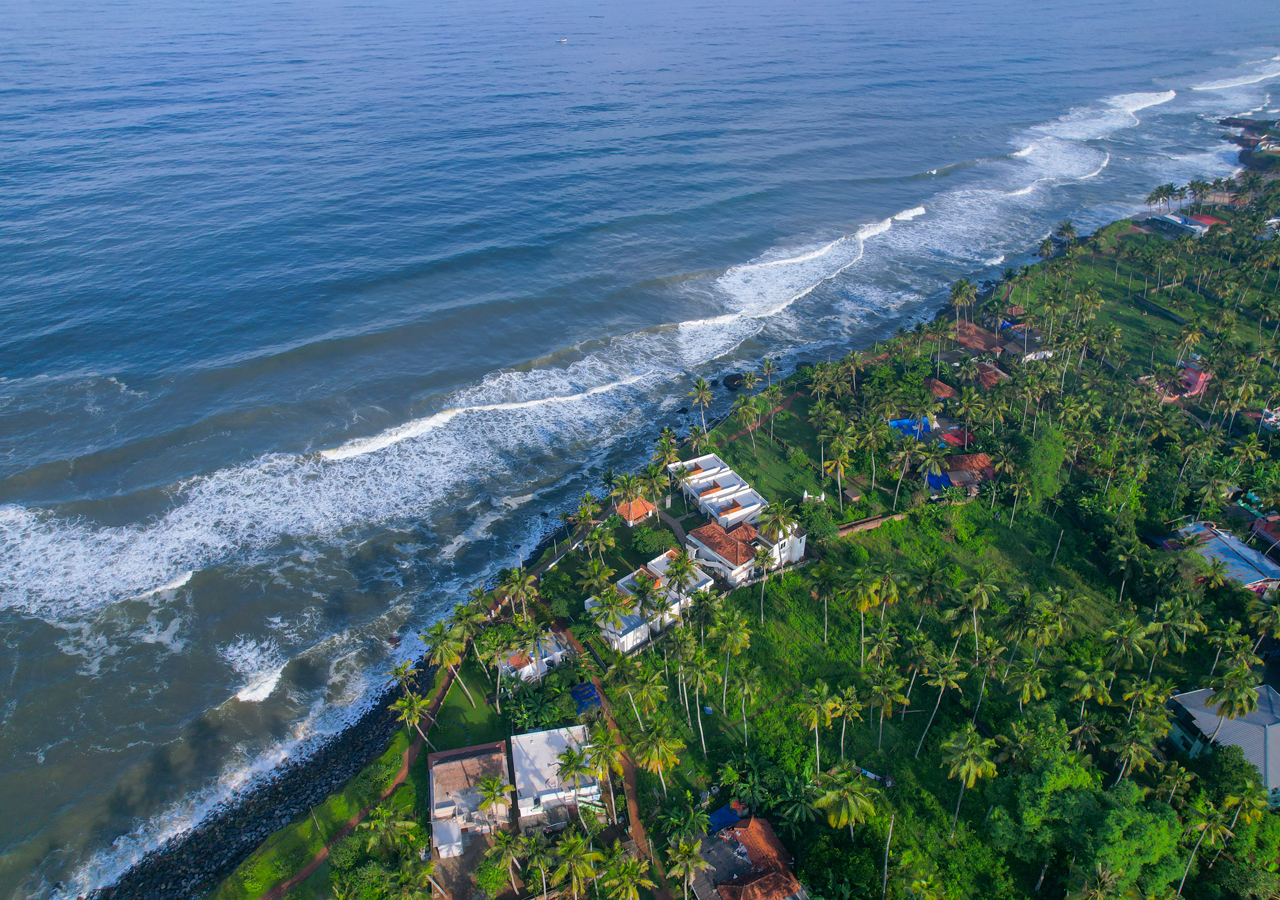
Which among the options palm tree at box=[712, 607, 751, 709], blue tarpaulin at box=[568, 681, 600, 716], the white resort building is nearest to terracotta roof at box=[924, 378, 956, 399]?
the white resort building

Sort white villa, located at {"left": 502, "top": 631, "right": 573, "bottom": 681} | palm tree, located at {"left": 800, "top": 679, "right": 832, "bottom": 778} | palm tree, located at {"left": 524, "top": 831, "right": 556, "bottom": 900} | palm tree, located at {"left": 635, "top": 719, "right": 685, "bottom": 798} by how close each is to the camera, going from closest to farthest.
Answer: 1. palm tree, located at {"left": 524, "top": 831, "right": 556, "bottom": 900}
2. palm tree, located at {"left": 635, "top": 719, "right": 685, "bottom": 798}
3. palm tree, located at {"left": 800, "top": 679, "right": 832, "bottom": 778}
4. white villa, located at {"left": 502, "top": 631, "right": 573, "bottom": 681}

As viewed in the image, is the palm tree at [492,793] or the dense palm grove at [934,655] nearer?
the dense palm grove at [934,655]

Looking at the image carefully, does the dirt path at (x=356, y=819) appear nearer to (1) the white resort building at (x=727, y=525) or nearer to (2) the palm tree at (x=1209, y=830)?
(1) the white resort building at (x=727, y=525)

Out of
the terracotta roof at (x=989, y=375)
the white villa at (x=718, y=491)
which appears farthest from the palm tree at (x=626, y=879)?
the terracotta roof at (x=989, y=375)

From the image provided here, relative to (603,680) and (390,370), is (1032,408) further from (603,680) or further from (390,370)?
(390,370)

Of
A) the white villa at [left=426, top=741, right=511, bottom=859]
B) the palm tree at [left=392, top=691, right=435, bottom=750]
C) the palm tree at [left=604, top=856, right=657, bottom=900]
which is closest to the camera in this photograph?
the palm tree at [left=604, top=856, right=657, bottom=900]

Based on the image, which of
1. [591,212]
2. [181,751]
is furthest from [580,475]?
[591,212]

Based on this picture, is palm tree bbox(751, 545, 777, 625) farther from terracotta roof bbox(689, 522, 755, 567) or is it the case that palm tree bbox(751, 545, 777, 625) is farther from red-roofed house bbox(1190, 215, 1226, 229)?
red-roofed house bbox(1190, 215, 1226, 229)
